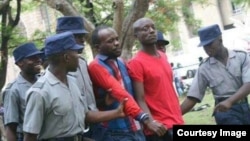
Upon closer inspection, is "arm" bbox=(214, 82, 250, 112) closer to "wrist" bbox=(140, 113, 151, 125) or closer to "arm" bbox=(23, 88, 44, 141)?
"wrist" bbox=(140, 113, 151, 125)

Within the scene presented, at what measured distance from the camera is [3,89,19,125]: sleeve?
4.18 meters

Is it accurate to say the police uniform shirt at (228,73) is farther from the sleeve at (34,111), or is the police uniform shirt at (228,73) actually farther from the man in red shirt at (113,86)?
the sleeve at (34,111)

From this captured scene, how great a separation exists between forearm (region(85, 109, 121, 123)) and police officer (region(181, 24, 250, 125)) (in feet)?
4.46

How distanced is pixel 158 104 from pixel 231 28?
92.5 feet

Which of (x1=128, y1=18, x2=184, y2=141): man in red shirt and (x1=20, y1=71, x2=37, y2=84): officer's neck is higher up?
(x1=20, y1=71, x2=37, y2=84): officer's neck

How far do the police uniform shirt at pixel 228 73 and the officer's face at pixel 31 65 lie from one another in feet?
5.55

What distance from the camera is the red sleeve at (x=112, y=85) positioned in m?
3.72

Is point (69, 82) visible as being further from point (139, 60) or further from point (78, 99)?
point (139, 60)

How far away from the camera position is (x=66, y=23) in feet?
13.8

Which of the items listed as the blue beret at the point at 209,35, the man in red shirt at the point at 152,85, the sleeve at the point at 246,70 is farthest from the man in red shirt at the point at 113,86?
the sleeve at the point at 246,70

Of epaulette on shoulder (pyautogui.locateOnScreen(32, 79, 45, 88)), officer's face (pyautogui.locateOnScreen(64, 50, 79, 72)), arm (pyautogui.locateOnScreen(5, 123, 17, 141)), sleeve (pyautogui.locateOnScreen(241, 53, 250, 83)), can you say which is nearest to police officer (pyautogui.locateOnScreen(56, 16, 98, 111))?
officer's face (pyautogui.locateOnScreen(64, 50, 79, 72))

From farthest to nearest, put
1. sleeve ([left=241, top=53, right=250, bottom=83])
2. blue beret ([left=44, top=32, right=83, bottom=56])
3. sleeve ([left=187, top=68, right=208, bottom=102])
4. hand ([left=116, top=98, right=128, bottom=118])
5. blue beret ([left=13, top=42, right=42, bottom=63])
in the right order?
sleeve ([left=187, top=68, right=208, bottom=102])
sleeve ([left=241, top=53, right=250, bottom=83])
blue beret ([left=13, top=42, right=42, bottom=63])
hand ([left=116, top=98, right=128, bottom=118])
blue beret ([left=44, top=32, right=83, bottom=56])

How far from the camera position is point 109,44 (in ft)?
13.1

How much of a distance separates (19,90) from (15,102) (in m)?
0.13
